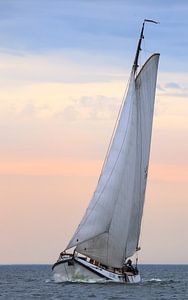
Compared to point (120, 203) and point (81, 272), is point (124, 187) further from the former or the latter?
point (81, 272)

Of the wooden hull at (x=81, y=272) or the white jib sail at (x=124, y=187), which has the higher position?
the white jib sail at (x=124, y=187)

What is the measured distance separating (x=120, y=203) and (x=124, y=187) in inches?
51.6

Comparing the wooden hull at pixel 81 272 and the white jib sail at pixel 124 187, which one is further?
the white jib sail at pixel 124 187

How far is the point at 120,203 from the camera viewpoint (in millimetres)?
68625

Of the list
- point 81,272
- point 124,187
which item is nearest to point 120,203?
point 124,187

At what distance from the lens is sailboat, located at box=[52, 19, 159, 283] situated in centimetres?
6619

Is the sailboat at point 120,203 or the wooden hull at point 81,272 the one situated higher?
the sailboat at point 120,203

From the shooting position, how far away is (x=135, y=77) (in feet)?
230

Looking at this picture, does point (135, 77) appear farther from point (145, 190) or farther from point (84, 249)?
point (84, 249)

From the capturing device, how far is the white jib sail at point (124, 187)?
2645 inches

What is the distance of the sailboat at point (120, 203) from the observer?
217ft

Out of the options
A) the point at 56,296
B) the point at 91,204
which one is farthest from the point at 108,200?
the point at 56,296

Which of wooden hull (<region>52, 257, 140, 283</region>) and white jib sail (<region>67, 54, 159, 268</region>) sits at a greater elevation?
white jib sail (<region>67, 54, 159, 268</region>)

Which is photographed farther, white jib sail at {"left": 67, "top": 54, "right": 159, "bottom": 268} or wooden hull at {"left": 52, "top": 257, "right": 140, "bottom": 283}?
white jib sail at {"left": 67, "top": 54, "right": 159, "bottom": 268}
